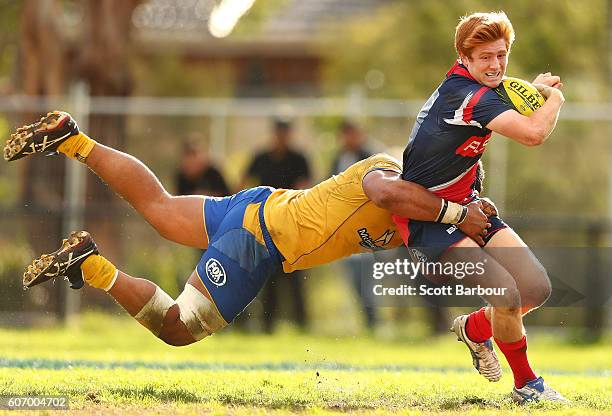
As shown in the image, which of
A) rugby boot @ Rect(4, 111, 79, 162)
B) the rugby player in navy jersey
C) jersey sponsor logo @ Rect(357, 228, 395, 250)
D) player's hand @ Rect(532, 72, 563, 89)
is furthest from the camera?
rugby boot @ Rect(4, 111, 79, 162)

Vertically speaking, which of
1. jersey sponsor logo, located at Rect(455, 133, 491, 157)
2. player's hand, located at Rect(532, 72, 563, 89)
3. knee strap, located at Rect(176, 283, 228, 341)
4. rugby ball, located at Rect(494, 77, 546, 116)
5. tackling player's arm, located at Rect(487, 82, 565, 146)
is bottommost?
knee strap, located at Rect(176, 283, 228, 341)

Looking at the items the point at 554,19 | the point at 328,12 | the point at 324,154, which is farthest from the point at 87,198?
the point at 328,12

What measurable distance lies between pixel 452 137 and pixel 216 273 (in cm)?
161

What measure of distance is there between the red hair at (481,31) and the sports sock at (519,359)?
1.69m

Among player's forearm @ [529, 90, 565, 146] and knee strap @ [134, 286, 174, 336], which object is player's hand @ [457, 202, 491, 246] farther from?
knee strap @ [134, 286, 174, 336]

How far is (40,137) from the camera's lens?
25.5ft

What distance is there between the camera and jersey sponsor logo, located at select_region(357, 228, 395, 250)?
24.6 ft

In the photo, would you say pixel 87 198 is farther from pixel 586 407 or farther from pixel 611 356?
pixel 586 407

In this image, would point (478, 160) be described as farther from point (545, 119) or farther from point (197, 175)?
point (197, 175)

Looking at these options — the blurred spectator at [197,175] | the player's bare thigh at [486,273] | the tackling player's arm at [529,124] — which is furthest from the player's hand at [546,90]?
the blurred spectator at [197,175]

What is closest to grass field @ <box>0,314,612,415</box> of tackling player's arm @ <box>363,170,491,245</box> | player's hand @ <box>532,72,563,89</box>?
tackling player's arm @ <box>363,170,491,245</box>

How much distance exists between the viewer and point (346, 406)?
271 inches

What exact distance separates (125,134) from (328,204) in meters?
7.81

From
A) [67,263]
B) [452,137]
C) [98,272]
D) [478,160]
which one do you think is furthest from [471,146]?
[67,263]
